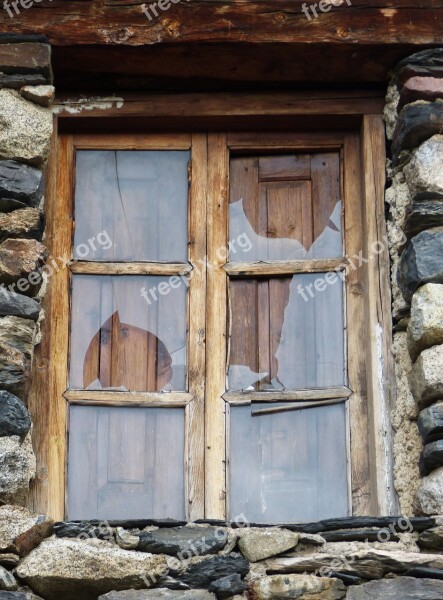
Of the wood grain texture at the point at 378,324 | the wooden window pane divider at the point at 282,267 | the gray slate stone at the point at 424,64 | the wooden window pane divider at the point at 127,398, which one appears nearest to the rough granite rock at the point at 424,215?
the wood grain texture at the point at 378,324

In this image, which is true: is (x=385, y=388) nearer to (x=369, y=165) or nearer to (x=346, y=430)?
(x=346, y=430)

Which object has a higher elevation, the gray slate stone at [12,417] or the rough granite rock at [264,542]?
the gray slate stone at [12,417]

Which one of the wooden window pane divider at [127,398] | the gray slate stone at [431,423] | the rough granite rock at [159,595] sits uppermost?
the wooden window pane divider at [127,398]

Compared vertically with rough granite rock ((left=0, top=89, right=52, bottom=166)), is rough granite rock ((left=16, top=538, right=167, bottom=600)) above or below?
below

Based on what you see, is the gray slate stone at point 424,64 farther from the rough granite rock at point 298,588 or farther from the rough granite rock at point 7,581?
the rough granite rock at point 7,581

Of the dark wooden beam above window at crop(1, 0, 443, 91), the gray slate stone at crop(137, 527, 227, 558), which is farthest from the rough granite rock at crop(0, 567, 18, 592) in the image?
the dark wooden beam above window at crop(1, 0, 443, 91)

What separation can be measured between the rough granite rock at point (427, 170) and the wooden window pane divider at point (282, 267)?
35 centimetres

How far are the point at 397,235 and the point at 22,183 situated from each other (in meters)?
1.18

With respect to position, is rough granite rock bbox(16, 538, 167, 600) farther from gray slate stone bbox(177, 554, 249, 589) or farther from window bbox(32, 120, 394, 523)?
window bbox(32, 120, 394, 523)

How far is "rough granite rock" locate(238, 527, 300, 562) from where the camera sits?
4012mm

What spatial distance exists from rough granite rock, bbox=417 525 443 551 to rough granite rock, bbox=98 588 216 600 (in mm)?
614

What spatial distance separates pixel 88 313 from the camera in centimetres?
464

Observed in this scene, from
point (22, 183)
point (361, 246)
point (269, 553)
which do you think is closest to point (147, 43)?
point (22, 183)

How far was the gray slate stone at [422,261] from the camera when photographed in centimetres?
436
